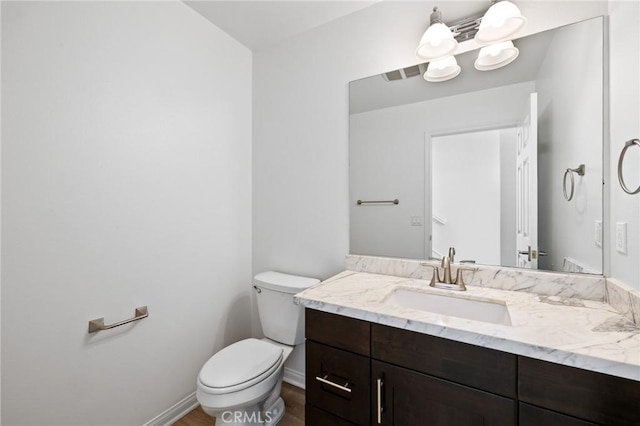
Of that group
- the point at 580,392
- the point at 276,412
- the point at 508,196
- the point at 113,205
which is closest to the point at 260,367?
the point at 276,412

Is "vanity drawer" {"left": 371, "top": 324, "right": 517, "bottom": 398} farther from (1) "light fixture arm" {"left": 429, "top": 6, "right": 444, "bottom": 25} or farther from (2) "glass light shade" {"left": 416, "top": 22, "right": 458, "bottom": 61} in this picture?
(1) "light fixture arm" {"left": 429, "top": 6, "right": 444, "bottom": 25}

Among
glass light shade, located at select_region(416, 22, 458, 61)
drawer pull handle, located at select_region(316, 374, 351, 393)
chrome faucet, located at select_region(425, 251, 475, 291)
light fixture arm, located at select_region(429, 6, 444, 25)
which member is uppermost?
light fixture arm, located at select_region(429, 6, 444, 25)

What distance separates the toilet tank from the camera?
1.61 m

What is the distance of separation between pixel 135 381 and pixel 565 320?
1.89m

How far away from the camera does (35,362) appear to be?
1086 millimetres

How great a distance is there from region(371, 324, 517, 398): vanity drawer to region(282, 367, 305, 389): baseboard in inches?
43.7

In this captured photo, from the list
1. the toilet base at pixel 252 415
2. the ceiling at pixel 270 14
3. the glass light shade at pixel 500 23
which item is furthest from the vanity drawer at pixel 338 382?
the ceiling at pixel 270 14

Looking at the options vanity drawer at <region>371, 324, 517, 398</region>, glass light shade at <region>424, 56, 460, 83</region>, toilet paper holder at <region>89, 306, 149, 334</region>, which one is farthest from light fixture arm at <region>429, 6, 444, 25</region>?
toilet paper holder at <region>89, 306, 149, 334</region>

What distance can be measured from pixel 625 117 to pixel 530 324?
81cm

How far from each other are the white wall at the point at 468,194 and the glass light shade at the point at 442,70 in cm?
30

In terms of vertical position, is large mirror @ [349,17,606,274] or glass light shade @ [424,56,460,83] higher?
glass light shade @ [424,56,460,83]

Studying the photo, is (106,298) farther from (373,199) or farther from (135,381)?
(373,199)

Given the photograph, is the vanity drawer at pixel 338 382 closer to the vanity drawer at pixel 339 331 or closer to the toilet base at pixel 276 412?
the vanity drawer at pixel 339 331

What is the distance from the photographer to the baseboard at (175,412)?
4.87ft
